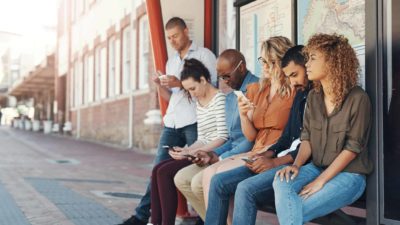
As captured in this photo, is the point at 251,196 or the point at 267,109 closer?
the point at 251,196

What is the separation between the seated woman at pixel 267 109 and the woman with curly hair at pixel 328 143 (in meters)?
0.38

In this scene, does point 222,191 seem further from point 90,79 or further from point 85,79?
point 85,79

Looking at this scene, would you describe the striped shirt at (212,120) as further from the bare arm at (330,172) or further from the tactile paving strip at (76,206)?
the tactile paving strip at (76,206)

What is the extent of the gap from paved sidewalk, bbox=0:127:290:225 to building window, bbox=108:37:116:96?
7.51 m

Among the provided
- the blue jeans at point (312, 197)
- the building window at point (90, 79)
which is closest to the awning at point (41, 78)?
the building window at point (90, 79)

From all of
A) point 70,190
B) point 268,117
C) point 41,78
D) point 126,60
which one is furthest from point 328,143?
point 41,78

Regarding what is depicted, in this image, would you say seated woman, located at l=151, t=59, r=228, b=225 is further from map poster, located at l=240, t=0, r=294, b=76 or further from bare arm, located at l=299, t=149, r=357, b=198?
bare arm, located at l=299, t=149, r=357, b=198

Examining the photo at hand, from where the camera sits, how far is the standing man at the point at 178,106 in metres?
4.89

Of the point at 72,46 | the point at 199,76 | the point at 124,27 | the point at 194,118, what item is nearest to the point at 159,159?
the point at 194,118

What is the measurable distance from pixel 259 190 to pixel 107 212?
3172mm

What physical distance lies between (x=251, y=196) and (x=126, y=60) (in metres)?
17.2

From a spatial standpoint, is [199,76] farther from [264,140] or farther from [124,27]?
[124,27]

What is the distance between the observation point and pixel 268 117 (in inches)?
150

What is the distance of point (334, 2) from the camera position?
402 cm
